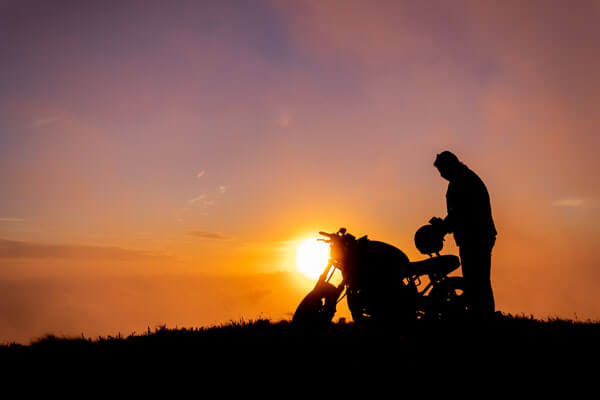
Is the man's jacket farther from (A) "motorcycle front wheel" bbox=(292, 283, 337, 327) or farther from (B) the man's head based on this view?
(A) "motorcycle front wheel" bbox=(292, 283, 337, 327)

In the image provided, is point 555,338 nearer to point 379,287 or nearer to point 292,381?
point 379,287

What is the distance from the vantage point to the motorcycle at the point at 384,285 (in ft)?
23.7

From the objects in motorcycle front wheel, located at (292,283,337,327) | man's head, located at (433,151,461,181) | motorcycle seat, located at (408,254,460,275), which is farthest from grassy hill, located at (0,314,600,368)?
man's head, located at (433,151,461,181)

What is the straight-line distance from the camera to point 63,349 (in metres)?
7.50

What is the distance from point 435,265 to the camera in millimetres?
7367

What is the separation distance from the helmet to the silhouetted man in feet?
0.59

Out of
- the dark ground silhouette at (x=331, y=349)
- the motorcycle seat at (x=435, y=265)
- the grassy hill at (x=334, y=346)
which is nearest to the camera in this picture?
the dark ground silhouette at (x=331, y=349)

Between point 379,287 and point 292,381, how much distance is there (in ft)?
8.81

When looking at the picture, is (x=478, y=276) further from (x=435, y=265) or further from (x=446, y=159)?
(x=446, y=159)

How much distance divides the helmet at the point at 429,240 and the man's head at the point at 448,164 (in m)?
1.08

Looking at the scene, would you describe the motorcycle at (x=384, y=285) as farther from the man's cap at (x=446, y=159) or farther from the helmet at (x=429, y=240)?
the man's cap at (x=446, y=159)

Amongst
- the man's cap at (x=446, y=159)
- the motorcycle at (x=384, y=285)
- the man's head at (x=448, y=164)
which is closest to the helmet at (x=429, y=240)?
the motorcycle at (x=384, y=285)

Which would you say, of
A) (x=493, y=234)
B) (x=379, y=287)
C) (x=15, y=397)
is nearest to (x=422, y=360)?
(x=379, y=287)

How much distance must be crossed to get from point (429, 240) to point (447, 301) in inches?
46.1
